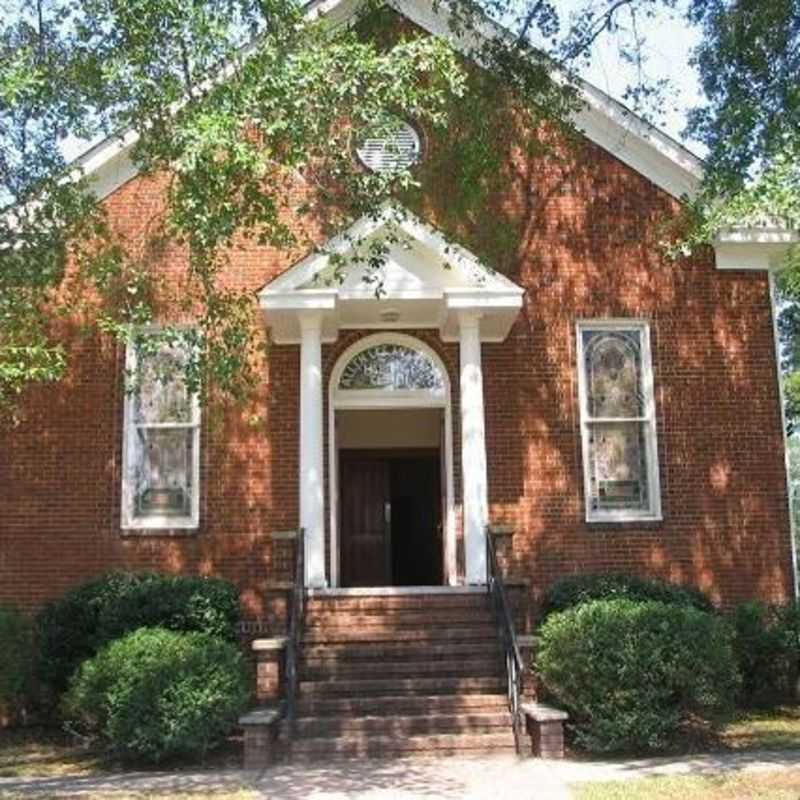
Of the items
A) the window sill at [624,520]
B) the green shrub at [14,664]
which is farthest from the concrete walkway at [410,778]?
Answer: the window sill at [624,520]

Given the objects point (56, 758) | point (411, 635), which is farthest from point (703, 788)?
point (56, 758)

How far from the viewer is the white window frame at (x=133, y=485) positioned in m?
13.6

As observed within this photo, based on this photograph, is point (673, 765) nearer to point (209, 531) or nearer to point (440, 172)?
point (209, 531)

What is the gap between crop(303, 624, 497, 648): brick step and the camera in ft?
38.3

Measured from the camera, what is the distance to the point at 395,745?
10.0 m

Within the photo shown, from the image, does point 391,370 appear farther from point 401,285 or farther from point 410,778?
point 410,778

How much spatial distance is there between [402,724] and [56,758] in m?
3.36

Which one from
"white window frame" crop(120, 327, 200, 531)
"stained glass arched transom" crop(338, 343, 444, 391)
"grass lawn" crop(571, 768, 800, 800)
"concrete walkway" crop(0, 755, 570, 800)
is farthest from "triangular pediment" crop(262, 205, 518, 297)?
"grass lawn" crop(571, 768, 800, 800)

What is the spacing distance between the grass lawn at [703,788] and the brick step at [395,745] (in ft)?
5.44

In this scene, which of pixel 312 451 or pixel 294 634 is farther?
pixel 312 451

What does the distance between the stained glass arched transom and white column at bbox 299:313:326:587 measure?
122 cm

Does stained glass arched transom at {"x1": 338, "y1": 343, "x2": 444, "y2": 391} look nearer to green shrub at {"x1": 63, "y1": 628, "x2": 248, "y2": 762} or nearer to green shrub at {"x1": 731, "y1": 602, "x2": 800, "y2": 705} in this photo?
green shrub at {"x1": 731, "y1": 602, "x2": 800, "y2": 705}

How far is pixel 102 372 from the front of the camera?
548 inches

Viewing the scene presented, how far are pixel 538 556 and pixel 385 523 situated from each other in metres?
2.88
